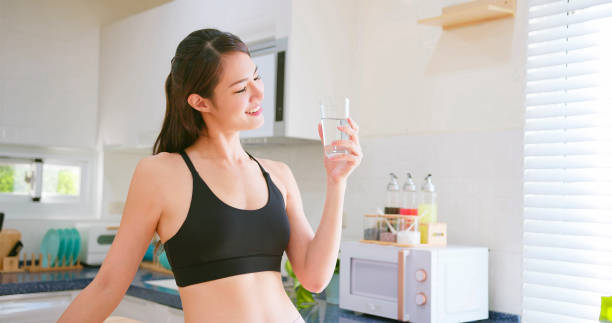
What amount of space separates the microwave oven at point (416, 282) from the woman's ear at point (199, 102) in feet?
3.48

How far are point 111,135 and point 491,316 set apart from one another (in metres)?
2.45

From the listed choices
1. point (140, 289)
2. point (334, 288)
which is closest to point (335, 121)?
point (334, 288)

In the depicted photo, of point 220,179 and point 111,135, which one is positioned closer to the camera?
point 220,179

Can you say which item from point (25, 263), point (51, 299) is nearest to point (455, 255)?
point (51, 299)

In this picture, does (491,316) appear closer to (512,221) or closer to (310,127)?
(512,221)

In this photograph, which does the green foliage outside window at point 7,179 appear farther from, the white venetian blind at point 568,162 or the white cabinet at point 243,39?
the white venetian blind at point 568,162

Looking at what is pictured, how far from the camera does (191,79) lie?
1105mm

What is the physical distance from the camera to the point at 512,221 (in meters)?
2.09

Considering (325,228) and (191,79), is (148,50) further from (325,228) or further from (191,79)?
(325,228)

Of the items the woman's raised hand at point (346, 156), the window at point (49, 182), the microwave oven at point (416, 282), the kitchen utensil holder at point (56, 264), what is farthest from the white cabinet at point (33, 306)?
the woman's raised hand at point (346, 156)

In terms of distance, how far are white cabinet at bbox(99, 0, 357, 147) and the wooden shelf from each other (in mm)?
494

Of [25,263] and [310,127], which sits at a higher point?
[310,127]

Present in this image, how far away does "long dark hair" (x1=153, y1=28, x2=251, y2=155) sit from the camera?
109 cm

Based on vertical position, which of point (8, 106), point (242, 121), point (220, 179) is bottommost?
point (220, 179)
